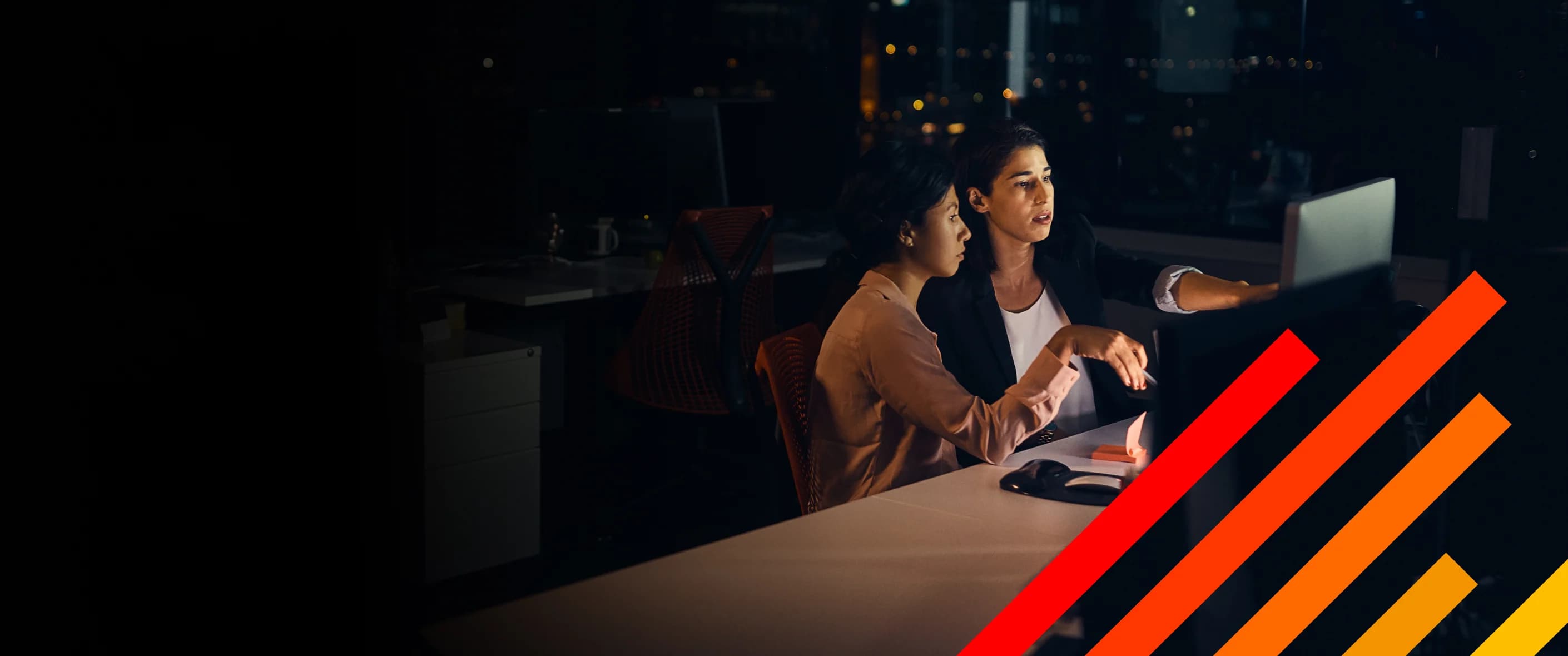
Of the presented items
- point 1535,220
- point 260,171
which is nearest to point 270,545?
point 260,171

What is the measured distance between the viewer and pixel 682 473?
3.96 metres

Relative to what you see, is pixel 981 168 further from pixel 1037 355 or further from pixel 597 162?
pixel 597 162

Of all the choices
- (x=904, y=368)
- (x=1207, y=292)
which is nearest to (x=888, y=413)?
(x=904, y=368)

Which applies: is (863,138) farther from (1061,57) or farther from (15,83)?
(15,83)

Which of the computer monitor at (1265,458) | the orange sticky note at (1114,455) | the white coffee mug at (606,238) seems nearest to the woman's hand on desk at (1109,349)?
the orange sticky note at (1114,455)

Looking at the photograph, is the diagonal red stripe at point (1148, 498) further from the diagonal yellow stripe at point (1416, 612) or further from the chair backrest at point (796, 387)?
the chair backrest at point (796, 387)

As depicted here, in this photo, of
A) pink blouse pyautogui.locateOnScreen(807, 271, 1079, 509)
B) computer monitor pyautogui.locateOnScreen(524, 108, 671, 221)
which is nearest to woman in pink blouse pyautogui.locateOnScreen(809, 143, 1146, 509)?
pink blouse pyautogui.locateOnScreen(807, 271, 1079, 509)

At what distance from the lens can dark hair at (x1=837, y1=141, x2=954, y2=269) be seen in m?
2.74

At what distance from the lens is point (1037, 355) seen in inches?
110

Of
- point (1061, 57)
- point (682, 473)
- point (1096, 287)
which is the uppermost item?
point (1061, 57)

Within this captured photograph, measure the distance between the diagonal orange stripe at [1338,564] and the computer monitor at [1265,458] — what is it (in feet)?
0.04

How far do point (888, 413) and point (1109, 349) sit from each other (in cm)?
53

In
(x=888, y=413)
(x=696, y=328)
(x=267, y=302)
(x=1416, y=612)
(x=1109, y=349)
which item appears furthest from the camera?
(x=696, y=328)

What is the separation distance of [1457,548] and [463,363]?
224 centimetres
